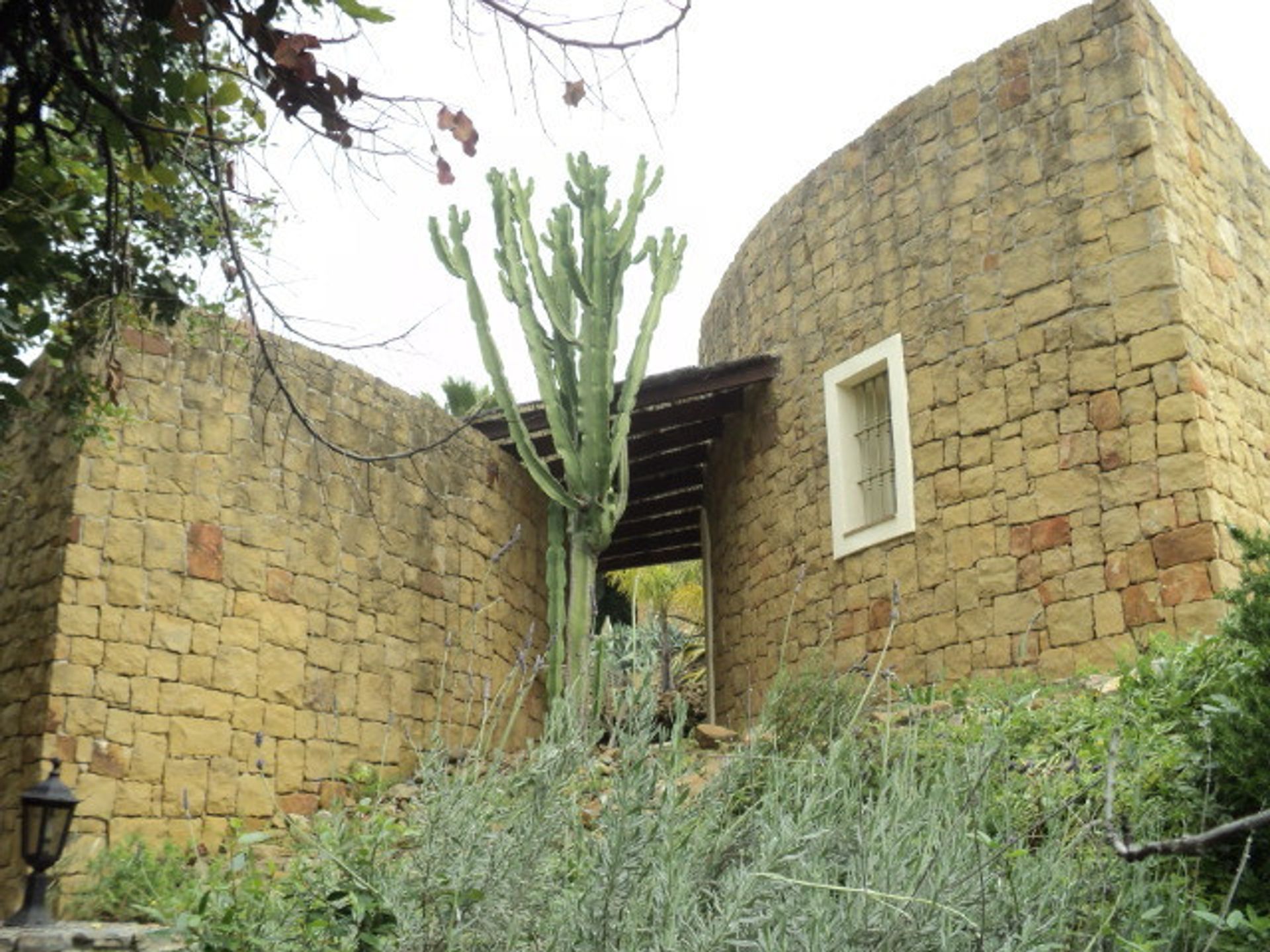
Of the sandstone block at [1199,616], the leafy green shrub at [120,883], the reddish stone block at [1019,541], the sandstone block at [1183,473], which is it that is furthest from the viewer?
the reddish stone block at [1019,541]

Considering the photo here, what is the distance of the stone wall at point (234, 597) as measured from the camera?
20.8ft

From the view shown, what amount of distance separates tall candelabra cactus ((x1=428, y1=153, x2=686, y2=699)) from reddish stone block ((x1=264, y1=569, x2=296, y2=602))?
153cm

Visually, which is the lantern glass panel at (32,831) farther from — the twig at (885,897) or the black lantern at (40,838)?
the twig at (885,897)

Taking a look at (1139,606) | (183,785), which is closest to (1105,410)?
(1139,606)

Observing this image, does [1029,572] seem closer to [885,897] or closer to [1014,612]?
[1014,612]

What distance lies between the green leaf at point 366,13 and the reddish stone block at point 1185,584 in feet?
16.7

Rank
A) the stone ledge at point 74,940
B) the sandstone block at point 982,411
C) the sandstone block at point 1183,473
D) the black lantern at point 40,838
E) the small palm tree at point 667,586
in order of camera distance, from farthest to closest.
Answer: the small palm tree at point 667,586, the sandstone block at point 982,411, the sandstone block at point 1183,473, the black lantern at point 40,838, the stone ledge at point 74,940

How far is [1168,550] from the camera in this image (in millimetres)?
6738

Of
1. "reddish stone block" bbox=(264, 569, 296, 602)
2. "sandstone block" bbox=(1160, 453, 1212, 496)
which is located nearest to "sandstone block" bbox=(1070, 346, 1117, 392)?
"sandstone block" bbox=(1160, 453, 1212, 496)

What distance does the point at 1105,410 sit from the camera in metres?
7.16

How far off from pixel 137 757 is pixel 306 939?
12.6 ft

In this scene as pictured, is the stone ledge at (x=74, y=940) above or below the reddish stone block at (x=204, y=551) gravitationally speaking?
below

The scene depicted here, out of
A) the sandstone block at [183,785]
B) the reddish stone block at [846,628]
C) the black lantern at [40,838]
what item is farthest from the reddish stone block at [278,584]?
the reddish stone block at [846,628]

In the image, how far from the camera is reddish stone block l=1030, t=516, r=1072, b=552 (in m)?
7.20
